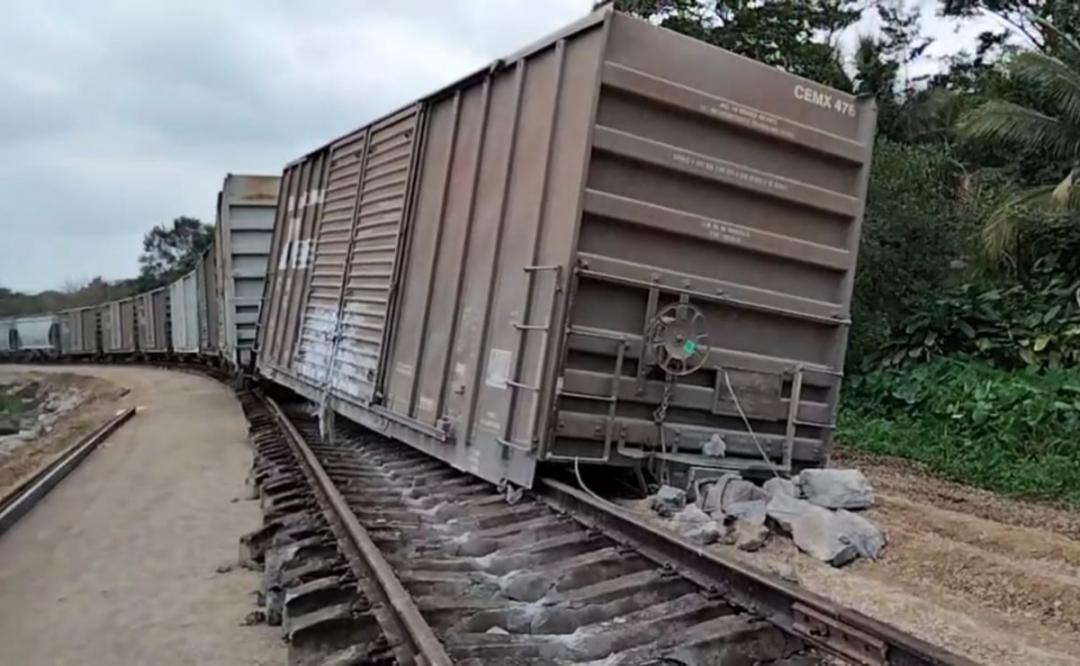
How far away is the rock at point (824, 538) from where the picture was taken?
16.1 feet

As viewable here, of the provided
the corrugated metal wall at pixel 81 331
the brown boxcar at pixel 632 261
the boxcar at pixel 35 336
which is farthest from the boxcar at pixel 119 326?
the brown boxcar at pixel 632 261

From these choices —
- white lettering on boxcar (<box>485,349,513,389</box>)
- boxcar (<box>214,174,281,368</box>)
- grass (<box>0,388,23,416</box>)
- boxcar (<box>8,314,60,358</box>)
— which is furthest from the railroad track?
boxcar (<box>8,314,60,358</box>)

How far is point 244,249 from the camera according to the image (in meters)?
15.2

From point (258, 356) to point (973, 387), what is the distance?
9.59 m

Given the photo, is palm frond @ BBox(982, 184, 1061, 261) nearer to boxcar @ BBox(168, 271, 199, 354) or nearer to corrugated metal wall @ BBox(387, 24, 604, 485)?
corrugated metal wall @ BBox(387, 24, 604, 485)

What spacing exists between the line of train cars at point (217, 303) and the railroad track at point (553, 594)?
375 inches

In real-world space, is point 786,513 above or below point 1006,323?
below

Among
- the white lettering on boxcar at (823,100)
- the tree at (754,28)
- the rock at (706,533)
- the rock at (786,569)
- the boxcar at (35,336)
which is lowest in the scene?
the boxcar at (35,336)

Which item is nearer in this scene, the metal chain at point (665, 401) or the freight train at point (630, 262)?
the freight train at point (630, 262)

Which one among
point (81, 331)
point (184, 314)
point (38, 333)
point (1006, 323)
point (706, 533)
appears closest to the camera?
point (706, 533)

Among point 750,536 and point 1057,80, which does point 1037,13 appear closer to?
point 1057,80

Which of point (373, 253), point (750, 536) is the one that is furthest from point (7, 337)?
point (750, 536)

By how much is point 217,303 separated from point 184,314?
6.90 m

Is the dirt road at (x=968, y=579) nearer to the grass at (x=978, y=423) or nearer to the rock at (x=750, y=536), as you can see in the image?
the rock at (x=750, y=536)
